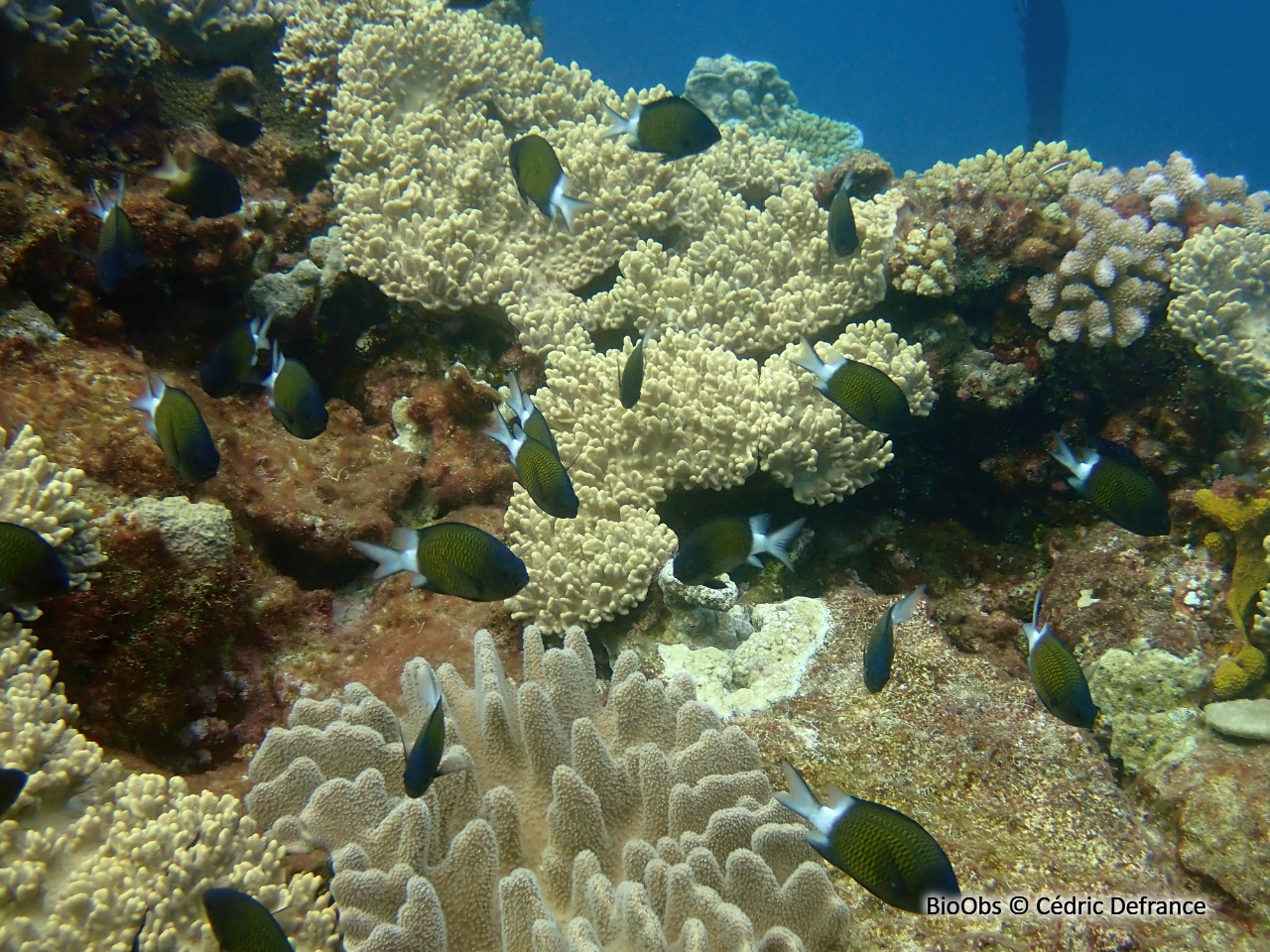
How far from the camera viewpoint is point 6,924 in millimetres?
1855

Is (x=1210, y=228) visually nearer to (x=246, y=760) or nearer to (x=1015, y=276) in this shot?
(x=1015, y=276)

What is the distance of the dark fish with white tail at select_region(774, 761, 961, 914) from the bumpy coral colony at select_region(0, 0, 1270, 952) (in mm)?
13

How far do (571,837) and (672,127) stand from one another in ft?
10.4

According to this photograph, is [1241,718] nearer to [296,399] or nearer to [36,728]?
[296,399]

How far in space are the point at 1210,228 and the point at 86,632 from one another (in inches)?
259

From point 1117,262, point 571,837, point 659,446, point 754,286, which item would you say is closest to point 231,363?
point 659,446

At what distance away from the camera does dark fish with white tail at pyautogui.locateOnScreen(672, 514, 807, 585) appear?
262 cm

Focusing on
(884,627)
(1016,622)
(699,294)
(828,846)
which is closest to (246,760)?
(828,846)

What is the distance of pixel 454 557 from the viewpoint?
84.8 inches

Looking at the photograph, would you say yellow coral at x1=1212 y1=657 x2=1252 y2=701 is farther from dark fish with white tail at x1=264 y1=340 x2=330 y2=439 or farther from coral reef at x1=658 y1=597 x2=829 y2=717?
dark fish with white tail at x1=264 y1=340 x2=330 y2=439

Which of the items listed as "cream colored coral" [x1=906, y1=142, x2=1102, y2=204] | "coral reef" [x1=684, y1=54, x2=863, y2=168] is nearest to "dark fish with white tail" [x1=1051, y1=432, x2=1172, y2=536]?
"cream colored coral" [x1=906, y1=142, x2=1102, y2=204]

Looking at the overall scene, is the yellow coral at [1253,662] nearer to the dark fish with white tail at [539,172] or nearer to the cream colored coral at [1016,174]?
the cream colored coral at [1016,174]

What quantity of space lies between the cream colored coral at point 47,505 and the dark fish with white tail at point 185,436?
459 mm

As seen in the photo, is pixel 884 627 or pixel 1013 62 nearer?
pixel 884 627
